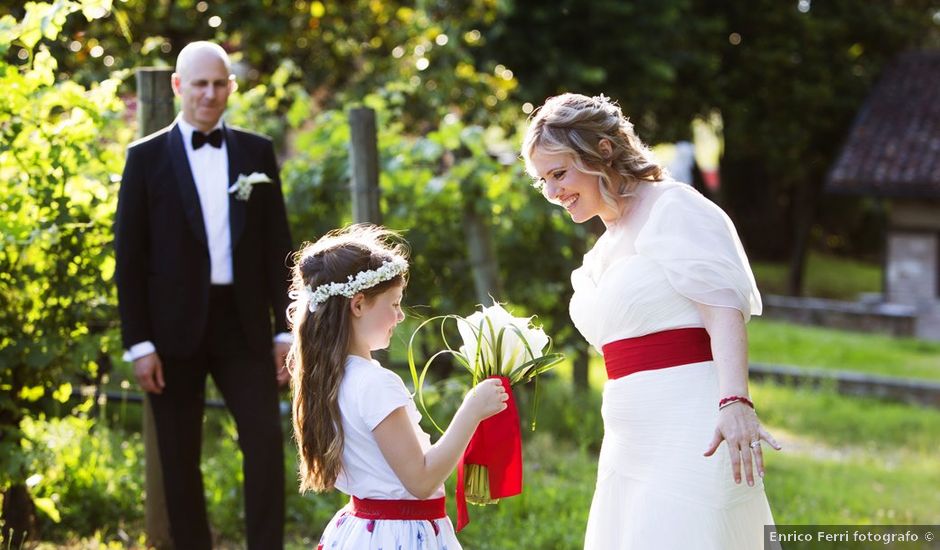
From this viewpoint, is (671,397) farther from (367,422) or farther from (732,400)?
(367,422)

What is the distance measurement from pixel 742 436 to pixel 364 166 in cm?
261

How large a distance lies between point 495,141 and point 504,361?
7.96 m

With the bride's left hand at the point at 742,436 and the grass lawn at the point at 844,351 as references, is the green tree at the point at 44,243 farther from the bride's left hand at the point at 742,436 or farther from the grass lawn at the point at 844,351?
the grass lawn at the point at 844,351

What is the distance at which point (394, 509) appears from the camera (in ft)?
10.4

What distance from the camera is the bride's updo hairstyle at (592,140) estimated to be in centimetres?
332

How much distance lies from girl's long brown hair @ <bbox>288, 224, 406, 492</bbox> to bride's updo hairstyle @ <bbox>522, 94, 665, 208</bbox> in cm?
55

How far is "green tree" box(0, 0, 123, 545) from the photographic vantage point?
435cm

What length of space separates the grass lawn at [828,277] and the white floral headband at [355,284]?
880 inches

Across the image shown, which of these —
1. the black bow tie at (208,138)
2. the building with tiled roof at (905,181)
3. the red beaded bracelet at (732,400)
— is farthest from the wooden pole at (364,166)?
the building with tiled roof at (905,181)

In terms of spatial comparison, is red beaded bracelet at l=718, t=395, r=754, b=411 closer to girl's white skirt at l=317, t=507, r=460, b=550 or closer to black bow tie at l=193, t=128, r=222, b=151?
girl's white skirt at l=317, t=507, r=460, b=550

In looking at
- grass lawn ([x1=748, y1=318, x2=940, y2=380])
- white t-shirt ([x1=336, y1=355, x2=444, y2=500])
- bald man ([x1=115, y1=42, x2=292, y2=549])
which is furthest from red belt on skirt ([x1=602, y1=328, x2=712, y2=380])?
grass lawn ([x1=748, y1=318, x2=940, y2=380])

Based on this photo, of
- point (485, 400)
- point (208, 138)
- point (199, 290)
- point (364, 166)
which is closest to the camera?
point (485, 400)

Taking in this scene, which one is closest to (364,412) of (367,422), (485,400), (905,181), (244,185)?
(367,422)

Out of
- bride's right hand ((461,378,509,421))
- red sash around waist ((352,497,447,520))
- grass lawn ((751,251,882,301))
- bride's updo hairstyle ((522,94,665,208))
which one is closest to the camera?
bride's right hand ((461,378,509,421))
